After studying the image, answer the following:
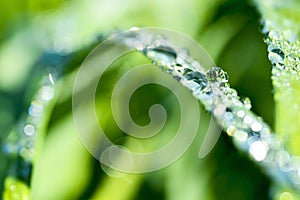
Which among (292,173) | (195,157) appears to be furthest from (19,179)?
(292,173)

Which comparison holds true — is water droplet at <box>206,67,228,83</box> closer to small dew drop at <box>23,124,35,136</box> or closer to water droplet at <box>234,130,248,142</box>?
water droplet at <box>234,130,248,142</box>

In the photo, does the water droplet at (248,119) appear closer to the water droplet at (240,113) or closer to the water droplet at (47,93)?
the water droplet at (240,113)

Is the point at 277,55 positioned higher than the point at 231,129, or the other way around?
the point at 277,55

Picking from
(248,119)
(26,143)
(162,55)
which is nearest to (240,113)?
(248,119)

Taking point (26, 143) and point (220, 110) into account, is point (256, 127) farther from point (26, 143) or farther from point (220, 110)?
point (26, 143)

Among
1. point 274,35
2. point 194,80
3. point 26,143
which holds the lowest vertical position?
point 26,143

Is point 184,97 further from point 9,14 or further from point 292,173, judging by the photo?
point 9,14
